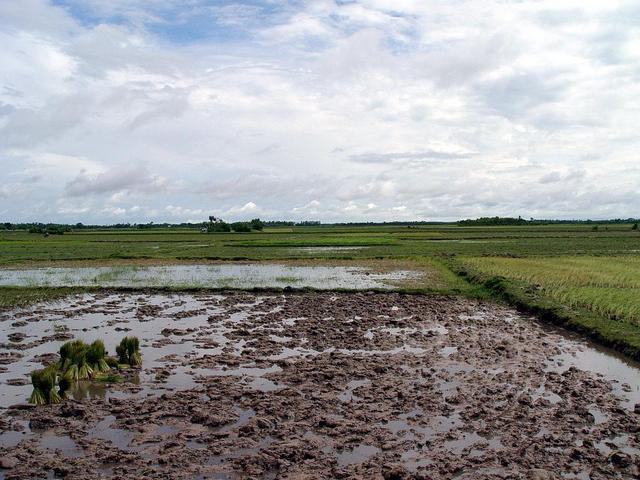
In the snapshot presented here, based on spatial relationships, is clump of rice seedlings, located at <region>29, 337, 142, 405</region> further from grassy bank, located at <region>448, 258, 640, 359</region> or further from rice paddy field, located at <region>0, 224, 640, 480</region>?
grassy bank, located at <region>448, 258, 640, 359</region>

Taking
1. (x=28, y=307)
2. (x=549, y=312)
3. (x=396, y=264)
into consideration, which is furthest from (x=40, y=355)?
(x=396, y=264)

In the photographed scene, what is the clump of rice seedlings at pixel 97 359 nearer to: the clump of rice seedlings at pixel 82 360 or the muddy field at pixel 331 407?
the clump of rice seedlings at pixel 82 360

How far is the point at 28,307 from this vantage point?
58.4ft

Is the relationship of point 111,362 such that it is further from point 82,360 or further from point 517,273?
point 517,273

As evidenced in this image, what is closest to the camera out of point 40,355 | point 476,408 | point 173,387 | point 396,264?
point 476,408

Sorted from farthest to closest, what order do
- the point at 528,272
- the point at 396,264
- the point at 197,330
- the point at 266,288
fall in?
1. the point at 396,264
2. the point at 528,272
3. the point at 266,288
4. the point at 197,330

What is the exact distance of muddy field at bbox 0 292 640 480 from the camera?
636cm

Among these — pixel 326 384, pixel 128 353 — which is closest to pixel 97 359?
pixel 128 353

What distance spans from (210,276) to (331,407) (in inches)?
752

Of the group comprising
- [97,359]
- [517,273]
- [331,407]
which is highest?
[517,273]

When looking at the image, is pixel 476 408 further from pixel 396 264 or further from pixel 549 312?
pixel 396 264

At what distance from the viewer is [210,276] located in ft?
86.8

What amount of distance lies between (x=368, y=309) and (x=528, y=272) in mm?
11085

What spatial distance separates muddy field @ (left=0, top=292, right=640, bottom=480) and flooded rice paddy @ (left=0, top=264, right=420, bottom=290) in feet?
28.8
